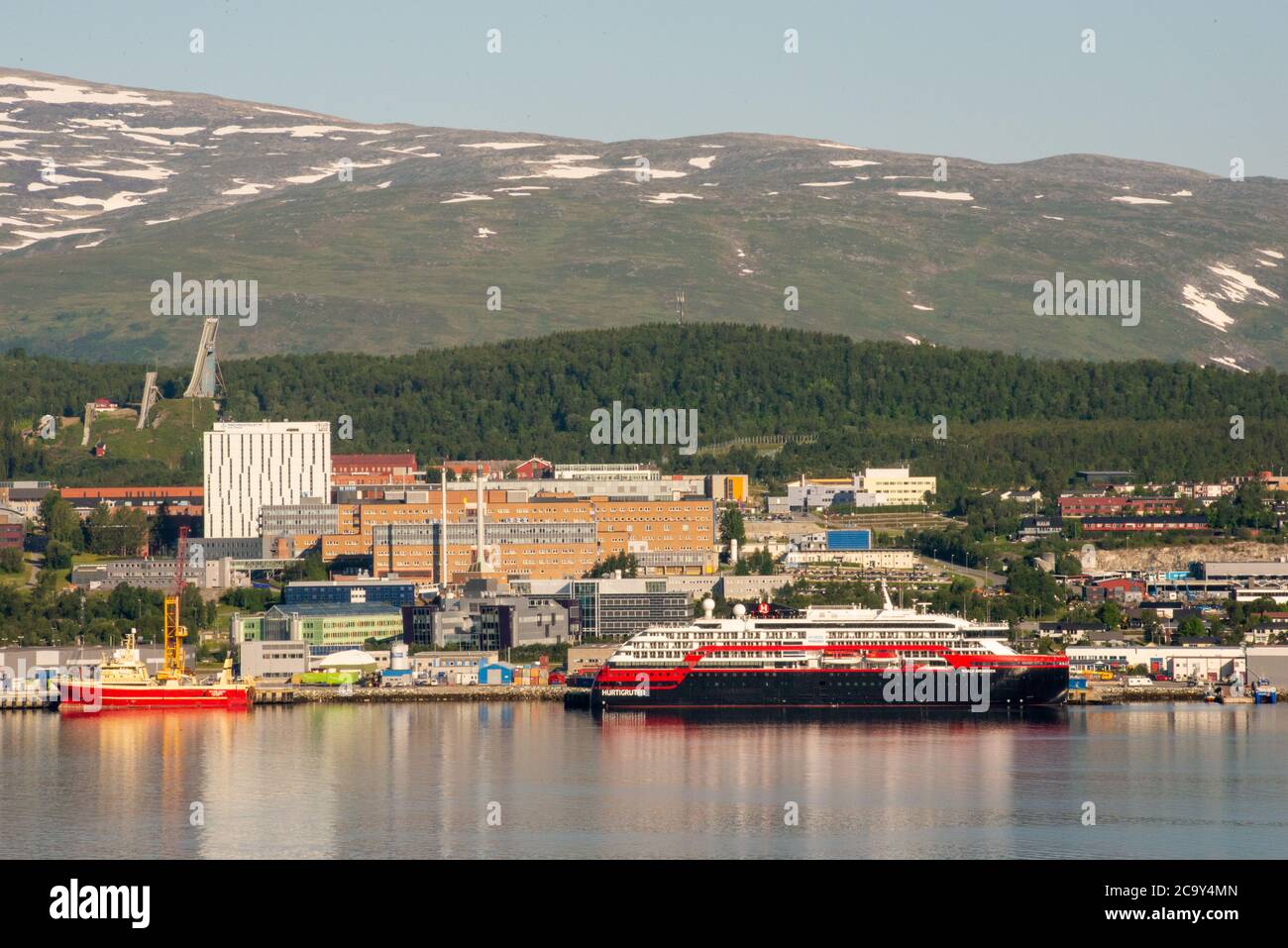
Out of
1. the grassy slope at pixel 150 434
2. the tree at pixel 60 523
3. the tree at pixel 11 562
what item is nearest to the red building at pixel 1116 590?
the tree at pixel 60 523

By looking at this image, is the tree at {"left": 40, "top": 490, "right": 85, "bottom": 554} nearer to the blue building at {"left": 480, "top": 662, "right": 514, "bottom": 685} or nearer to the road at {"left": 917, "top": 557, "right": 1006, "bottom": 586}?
the blue building at {"left": 480, "top": 662, "right": 514, "bottom": 685}

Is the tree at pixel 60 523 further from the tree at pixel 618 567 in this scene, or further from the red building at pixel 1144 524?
the red building at pixel 1144 524

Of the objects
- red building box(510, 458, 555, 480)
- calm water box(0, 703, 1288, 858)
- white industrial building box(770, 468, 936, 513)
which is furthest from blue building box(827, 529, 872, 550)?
calm water box(0, 703, 1288, 858)

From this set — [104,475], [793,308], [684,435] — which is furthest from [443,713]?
[793,308]

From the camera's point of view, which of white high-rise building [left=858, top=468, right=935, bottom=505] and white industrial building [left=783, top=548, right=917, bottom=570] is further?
white high-rise building [left=858, top=468, right=935, bottom=505]

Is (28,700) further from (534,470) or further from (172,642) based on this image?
(534,470)
